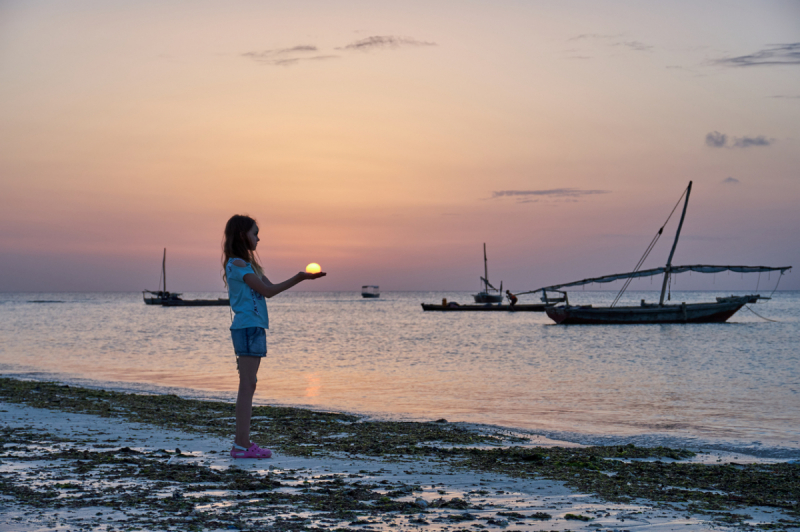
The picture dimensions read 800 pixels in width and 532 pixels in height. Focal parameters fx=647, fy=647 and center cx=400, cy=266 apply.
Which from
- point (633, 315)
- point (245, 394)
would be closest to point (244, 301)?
point (245, 394)

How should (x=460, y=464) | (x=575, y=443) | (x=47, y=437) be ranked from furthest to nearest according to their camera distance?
(x=575, y=443) < (x=47, y=437) < (x=460, y=464)

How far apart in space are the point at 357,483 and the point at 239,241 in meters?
2.37

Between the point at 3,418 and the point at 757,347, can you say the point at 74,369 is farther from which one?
the point at 757,347

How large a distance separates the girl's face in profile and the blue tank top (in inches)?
7.3

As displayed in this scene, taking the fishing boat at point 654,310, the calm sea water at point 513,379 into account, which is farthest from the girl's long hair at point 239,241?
the fishing boat at point 654,310

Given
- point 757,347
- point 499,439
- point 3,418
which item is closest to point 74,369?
point 3,418

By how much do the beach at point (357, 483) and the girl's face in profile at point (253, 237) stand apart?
199 cm

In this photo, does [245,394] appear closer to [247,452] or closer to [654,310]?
[247,452]

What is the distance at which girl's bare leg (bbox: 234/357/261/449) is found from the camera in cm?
592

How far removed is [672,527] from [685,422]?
30.9 ft

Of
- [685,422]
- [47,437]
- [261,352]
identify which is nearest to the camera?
[261,352]

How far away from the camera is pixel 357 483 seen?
531 centimetres

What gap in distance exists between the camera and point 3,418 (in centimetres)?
884

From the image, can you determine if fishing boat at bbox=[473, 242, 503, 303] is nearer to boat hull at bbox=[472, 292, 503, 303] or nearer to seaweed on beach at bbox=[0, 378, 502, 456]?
boat hull at bbox=[472, 292, 503, 303]
